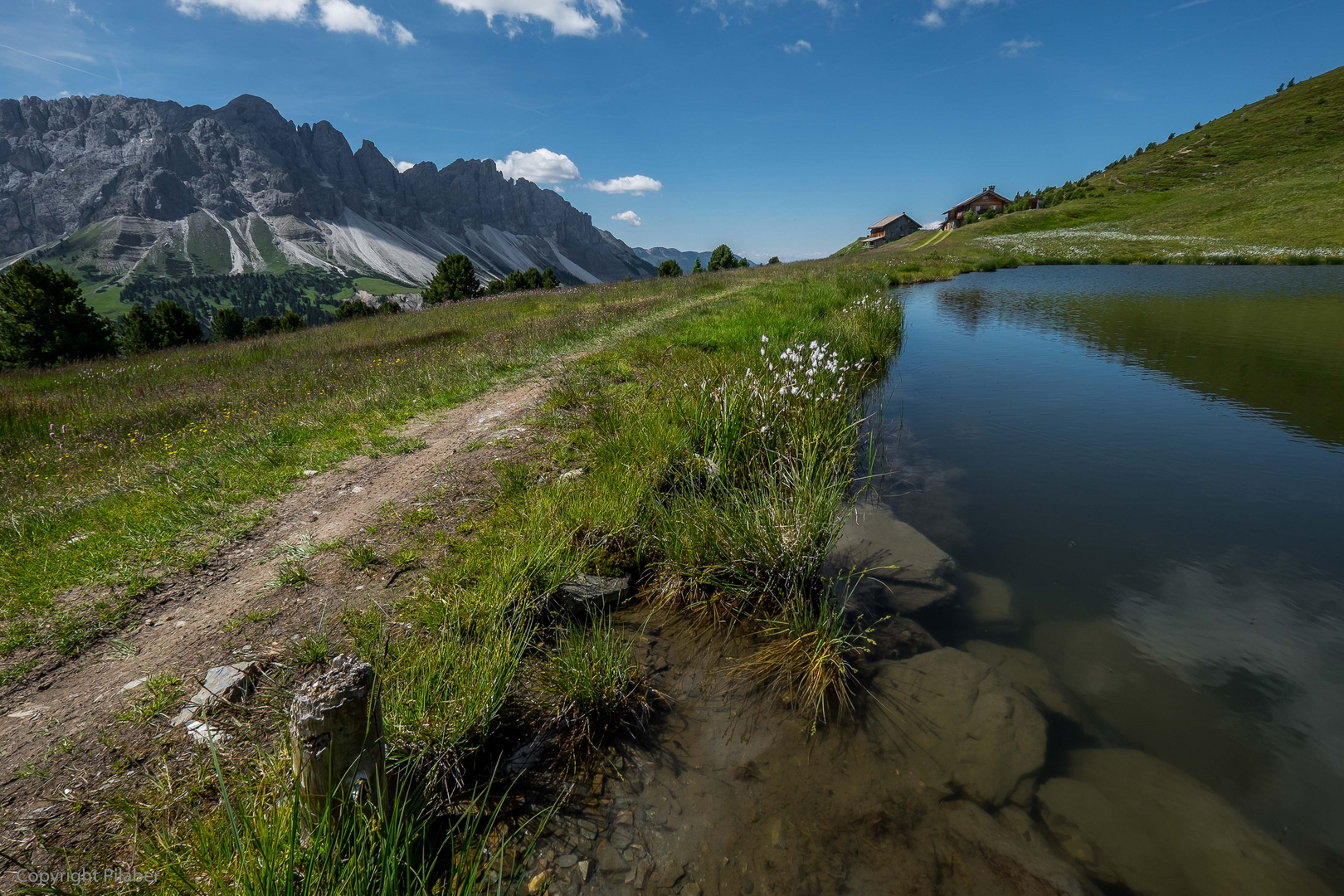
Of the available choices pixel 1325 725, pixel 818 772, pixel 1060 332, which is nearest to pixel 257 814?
pixel 818 772

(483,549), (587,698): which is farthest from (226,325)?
(587,698)

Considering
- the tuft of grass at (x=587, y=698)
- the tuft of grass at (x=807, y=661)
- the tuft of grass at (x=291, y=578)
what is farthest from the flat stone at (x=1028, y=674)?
the tuft of grass at (x=291, y=578)

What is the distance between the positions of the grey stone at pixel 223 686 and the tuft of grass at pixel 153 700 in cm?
13

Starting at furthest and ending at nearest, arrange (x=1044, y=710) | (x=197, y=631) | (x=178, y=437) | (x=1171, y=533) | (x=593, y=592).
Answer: (x=178, y=437) → (x=1171, y=533) → (x=593, y=592) → (x=197, y=631) → (x=1044, y=710)

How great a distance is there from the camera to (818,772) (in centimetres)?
312

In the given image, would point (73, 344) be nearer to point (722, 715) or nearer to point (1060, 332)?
point (722, 715)

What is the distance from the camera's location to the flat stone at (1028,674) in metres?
3.58

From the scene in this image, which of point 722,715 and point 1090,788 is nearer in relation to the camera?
point 1090,788

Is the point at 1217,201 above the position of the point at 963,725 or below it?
above

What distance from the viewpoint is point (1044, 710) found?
3.53 metres

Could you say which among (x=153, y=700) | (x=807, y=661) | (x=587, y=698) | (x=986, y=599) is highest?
(x=153, y=700)

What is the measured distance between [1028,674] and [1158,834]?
113cm

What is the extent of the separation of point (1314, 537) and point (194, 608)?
392 inches

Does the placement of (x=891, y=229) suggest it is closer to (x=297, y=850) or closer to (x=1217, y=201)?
(x=1217, y=201)
